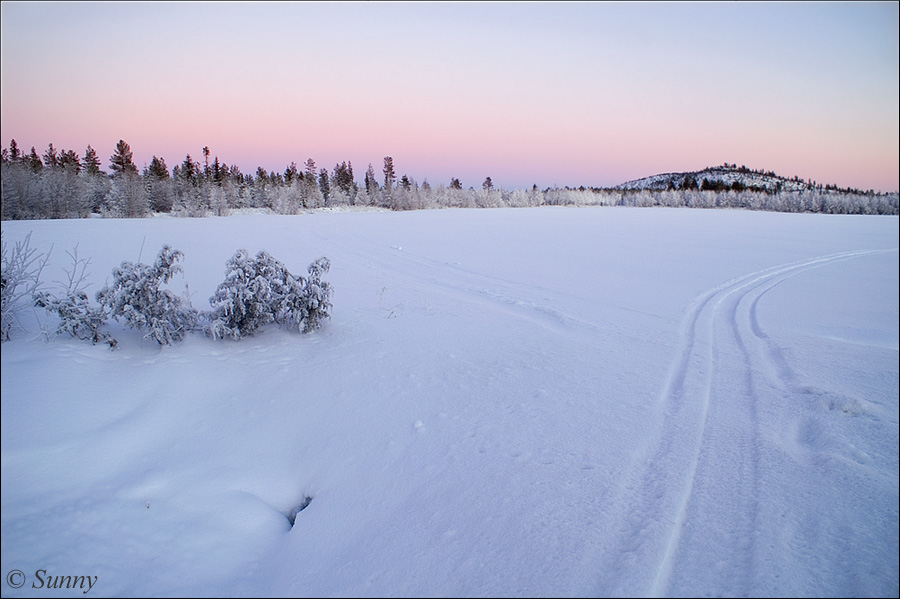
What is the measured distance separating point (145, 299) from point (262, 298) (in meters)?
1.39

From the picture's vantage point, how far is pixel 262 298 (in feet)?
20.1

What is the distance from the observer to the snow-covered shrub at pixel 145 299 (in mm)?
5293

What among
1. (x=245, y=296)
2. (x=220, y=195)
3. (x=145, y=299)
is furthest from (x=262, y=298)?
(x=220, y=195)

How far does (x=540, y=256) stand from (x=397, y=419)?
39.9 feet

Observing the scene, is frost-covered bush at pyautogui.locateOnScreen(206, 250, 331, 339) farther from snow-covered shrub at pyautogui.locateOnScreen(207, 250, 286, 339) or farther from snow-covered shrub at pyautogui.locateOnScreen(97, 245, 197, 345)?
snow-covered shrub at pyautogui.locateOnScreen(97, 245, 197, 345)

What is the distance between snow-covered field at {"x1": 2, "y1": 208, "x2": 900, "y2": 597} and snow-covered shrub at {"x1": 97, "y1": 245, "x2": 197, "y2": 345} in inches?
12.6

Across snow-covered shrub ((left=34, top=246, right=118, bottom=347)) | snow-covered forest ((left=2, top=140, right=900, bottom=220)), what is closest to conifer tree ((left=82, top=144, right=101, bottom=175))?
snow-covered forest ((left=2, top=140, right=900, bottom=220))

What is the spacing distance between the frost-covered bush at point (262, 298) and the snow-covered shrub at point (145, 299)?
1.70 ft

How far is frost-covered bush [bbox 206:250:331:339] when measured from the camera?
5.88 meters

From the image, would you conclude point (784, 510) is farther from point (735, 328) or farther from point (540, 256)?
point (540, 256)

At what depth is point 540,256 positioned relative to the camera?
50.6ft

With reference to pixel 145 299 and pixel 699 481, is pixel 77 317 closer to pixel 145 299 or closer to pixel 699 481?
pixel 145 299

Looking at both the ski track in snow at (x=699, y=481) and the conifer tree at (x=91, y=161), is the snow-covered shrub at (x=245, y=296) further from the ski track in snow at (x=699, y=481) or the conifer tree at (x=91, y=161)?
the conifer tree at (x=91, y=161)

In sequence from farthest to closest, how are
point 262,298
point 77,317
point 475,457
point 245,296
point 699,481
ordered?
point 262,298
point 245,296
point 77,317
point 475,457
point 699,481
